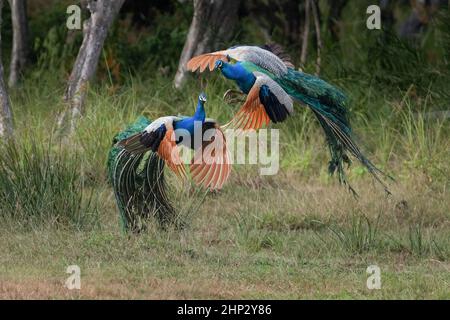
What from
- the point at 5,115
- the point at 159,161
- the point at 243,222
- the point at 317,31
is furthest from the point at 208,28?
the point at 159,161

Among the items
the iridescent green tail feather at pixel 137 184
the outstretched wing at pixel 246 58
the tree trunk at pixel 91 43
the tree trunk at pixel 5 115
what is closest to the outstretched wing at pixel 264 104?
the outstretched wing at pixel 246 58

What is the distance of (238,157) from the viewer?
11281mm

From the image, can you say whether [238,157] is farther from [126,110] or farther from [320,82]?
[320,82]

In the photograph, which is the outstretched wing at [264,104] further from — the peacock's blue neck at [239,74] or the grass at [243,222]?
the grass at [243,222]

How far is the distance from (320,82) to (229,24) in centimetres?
498

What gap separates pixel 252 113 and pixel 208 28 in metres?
5.26

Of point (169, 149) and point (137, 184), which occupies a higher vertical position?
point (169, 149)

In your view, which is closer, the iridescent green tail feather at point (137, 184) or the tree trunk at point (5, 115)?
the iridescent green tail feather at point (137, 184)

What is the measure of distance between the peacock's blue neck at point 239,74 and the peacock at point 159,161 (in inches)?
9.1

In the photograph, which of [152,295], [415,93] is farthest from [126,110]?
[152,295]

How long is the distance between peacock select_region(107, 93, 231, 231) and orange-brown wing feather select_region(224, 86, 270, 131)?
24cm

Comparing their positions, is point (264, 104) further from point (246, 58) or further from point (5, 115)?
point (5, 115)

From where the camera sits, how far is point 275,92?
814 cm

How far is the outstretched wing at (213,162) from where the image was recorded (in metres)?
8.43
